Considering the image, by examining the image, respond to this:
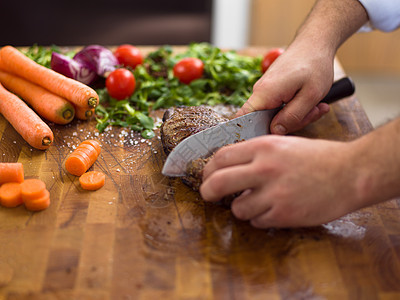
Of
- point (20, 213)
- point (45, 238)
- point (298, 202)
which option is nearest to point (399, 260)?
point (298, 202)

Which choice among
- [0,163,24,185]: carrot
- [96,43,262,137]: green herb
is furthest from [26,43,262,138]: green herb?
[0,163,24,185]: carrot

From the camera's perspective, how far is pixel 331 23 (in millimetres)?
2258

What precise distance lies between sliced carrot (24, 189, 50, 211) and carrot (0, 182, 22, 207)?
0.04m

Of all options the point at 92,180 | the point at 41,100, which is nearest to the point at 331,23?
the point at 92,180

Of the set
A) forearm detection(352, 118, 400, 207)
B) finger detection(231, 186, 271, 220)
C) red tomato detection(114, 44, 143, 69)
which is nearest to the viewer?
forearm detection(352, 118, 400, 207)

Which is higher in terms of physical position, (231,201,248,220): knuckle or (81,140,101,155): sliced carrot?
(231,201,248,220): knuckle

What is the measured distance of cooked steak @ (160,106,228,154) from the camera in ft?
6.54

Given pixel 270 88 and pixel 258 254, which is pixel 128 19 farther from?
pixel 258 254

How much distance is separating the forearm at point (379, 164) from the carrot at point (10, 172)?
1.33 m

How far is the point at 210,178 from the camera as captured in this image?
1.60m

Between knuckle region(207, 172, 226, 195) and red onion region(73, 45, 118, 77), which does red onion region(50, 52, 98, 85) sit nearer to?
red onion region(73, 45, 118, 77)

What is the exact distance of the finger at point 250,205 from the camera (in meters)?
1.55

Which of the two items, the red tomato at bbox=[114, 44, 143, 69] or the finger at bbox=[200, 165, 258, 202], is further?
the red tomato at bbox=[114, 44, 143, 69]

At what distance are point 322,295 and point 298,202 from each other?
314 mm
